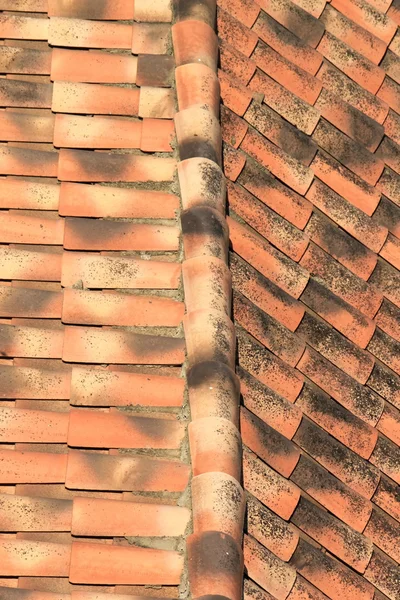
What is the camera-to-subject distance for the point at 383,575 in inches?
347

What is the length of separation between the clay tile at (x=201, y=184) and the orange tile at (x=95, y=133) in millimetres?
487

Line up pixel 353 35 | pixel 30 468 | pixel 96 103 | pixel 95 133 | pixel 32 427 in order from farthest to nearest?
pixel 353 35
pixel 96 103
pixel 95 133
pixel 32 427
pixel 30 468

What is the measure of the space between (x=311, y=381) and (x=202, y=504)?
169 centimetres

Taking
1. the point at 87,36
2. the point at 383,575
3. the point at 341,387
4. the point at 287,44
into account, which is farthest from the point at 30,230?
the point at 383,575

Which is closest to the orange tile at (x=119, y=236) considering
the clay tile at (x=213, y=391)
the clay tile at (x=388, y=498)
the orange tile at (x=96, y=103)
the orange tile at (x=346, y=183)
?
the orange tile at (x=96, y=103)

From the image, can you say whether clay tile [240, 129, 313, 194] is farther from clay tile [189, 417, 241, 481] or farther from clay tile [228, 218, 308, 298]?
clay tile [189, 417, 241, 481]

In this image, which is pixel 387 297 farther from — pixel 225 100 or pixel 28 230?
pixel 28 230

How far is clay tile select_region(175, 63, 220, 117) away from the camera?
30.1 feet

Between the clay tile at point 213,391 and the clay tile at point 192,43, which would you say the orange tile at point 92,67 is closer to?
the clay tile at point 192,43

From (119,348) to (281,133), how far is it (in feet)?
7.64

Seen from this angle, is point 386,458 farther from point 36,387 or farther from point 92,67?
point 92,67

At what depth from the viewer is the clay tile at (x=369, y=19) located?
10953mm

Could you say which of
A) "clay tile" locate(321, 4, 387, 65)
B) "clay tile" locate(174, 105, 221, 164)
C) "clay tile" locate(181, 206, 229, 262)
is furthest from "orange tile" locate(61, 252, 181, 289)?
"clay tile" locate(321, 4, 387, 65)

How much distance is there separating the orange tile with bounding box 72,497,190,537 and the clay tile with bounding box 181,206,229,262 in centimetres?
163
